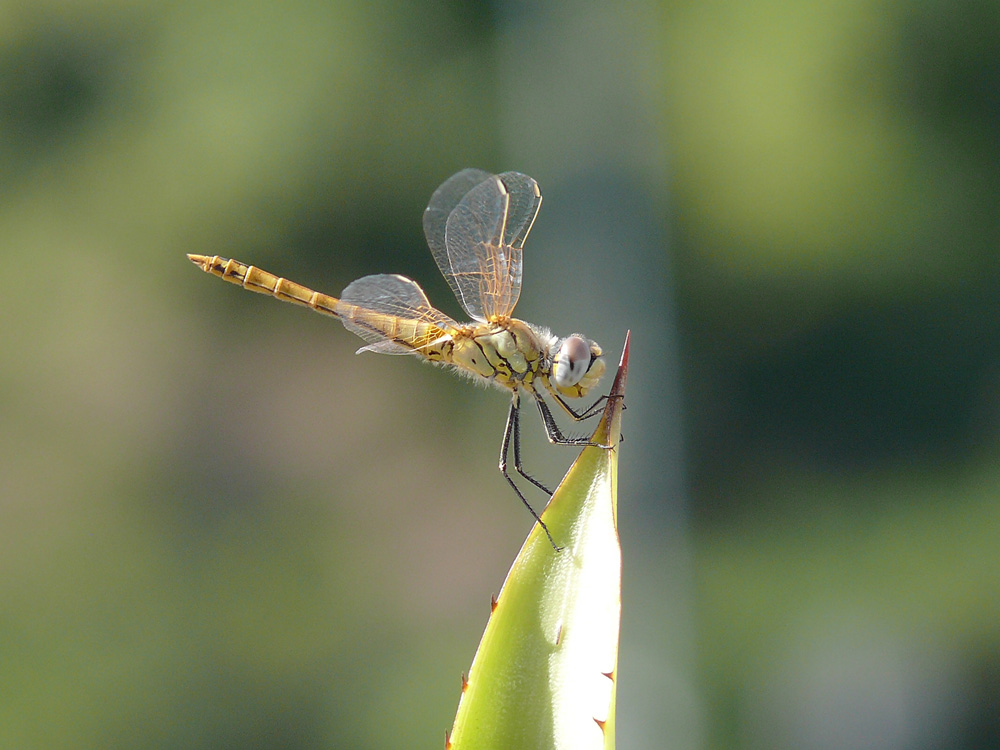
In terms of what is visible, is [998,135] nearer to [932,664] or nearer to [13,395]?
[932,664]

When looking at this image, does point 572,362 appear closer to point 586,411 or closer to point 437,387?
point 586,411

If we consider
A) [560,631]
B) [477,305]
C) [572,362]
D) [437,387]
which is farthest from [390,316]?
[437,387]

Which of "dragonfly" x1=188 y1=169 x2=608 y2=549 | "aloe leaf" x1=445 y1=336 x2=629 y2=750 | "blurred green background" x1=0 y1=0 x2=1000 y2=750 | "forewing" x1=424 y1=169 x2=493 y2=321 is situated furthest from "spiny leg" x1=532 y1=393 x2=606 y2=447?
"blurred green background" x1=0 y1=0 x2=1000 y2=750

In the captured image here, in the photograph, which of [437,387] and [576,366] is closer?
[576,366]

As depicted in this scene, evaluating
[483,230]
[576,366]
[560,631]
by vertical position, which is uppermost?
[483,230]

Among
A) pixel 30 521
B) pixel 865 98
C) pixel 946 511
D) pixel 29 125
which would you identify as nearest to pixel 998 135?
pixel 865 98

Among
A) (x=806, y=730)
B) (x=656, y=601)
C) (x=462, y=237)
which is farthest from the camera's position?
(x=656, y=601)

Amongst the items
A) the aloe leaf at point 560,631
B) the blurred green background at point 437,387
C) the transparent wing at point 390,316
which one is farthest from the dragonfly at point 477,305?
the blurred green background at point 437,387

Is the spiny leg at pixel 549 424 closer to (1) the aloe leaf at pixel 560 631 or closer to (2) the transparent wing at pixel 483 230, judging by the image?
(2) the transparent wing at pixel 483 230
